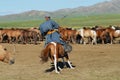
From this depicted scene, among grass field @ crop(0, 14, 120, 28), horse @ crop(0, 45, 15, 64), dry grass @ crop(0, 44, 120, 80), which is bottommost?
grass field @ crop(0, 14, 120, 28)

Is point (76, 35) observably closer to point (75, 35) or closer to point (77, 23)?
point (75, 35)

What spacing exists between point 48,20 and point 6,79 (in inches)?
113

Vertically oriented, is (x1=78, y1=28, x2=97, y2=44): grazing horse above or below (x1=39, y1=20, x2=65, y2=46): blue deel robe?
below

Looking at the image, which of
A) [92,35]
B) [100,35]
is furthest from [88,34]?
[100,35]

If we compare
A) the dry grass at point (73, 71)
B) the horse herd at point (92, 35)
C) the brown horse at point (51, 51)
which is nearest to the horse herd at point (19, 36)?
the horse herd at point (92, 35)

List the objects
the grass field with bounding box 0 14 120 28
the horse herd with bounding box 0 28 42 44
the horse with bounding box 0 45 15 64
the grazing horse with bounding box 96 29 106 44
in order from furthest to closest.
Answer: the grass field with bounding box 0 14 120 28 → the horse herd with bounding box 0 28 42 44 → the grazing horse with bounding box 96 29 106 44 → the horse with bounding box 0 45 15 64

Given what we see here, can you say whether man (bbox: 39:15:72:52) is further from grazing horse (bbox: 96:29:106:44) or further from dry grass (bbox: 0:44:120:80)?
grazing horse (bbox: 96:29:106:44)

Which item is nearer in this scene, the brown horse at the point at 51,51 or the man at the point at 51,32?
the brown horse at the point at 51,51

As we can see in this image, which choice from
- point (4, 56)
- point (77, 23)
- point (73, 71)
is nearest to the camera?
point (4, 56)

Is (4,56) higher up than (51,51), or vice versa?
(4,56)

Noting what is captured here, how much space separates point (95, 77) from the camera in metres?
12.9

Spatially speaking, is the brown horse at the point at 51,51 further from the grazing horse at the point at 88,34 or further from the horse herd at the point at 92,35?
the grazing horse at the point at 88,34

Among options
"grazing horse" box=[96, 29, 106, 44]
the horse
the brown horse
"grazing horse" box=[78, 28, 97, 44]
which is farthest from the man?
"grazing horse" box=[96, 29, 106, 44]

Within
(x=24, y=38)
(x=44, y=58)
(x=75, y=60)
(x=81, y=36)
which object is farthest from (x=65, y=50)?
(x=24, y=38)
